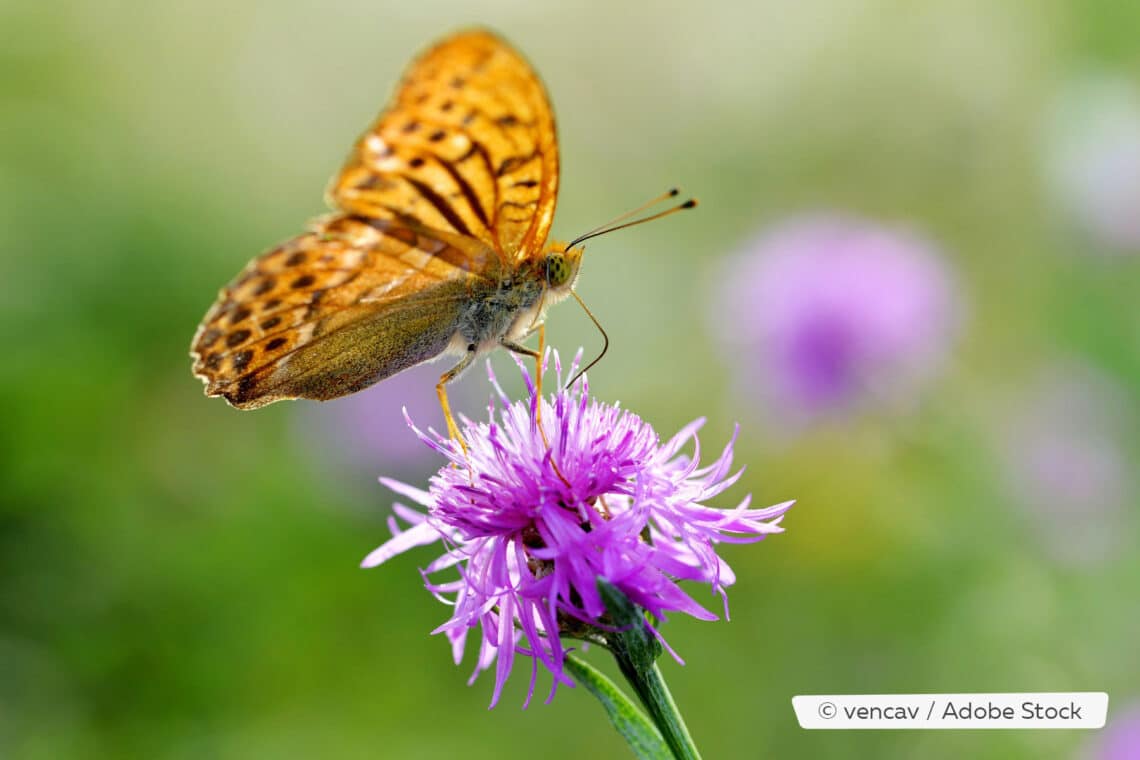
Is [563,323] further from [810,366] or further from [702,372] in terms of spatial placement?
[810,366]

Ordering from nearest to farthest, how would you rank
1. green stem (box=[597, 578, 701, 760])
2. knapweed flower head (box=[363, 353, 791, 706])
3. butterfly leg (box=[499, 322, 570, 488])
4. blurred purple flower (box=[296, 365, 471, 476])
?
green stem (box=[597, 578, 701, 760])
knapweed flower head (box=[363, 353, 791, 706])
butterfly leg (box=[499, 322, 570, 488])
blurred purple flower (box=[296, 365, 471, 476])

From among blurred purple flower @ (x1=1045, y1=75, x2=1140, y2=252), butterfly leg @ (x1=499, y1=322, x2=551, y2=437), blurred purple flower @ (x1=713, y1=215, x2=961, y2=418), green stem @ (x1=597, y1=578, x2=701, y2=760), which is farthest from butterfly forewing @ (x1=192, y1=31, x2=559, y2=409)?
blurred purple flower @ (x1=1045, y1=75, x2=1140, y2=252)

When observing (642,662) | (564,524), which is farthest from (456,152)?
(642,662)

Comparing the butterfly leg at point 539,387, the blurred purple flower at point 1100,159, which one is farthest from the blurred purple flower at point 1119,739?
the blurred purple flower at point 1100,159

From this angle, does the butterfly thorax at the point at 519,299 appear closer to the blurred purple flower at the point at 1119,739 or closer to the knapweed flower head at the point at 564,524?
the knapweed flower head at the point at 564,524

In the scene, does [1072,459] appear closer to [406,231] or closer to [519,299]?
[519,299]

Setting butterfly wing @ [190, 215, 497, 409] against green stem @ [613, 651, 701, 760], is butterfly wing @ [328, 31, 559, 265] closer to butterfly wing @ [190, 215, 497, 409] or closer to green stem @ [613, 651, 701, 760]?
butterfly wing @ [190, 215, 497, 409]

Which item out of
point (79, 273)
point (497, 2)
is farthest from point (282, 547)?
point (497, 2)
